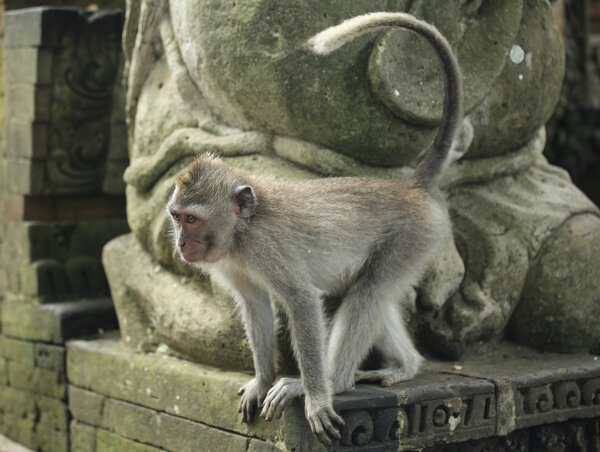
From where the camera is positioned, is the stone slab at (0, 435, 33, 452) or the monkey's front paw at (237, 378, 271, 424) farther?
the stone slab at (0, 435, 33, 452)

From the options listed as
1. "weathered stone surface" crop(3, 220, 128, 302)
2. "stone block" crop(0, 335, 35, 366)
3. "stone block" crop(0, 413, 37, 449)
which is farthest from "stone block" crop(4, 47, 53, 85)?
"stone block" crop(0, 413, 37, 449)

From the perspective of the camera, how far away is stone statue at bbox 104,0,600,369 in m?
4.54

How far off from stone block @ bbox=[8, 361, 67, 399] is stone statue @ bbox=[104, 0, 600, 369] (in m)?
0.83

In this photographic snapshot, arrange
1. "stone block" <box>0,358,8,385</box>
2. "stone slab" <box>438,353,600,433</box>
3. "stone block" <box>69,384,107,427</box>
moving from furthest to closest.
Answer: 1. "stone block" <box>0,358,8,385</box>
2. "stone block" <box>69,384,107,427</box>
3. "stone slab" <box>438,353,600,433</box>

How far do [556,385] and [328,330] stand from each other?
1237 millimetres

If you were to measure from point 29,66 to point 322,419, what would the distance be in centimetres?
375

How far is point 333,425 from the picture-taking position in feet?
12.9

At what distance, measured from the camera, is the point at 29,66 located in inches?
251

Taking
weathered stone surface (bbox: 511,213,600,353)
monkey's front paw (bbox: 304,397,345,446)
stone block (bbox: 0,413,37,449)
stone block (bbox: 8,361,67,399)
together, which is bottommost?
stone block (bbox: 0,413,37,449)

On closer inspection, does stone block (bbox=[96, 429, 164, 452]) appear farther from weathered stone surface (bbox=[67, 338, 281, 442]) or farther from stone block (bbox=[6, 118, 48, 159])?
stone block (bbox=[6, 118, 48, 159])

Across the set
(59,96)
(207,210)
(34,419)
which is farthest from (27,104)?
(207,210)

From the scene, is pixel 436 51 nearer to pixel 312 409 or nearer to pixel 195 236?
pixel 195 236

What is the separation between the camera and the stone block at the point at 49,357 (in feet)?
19.5

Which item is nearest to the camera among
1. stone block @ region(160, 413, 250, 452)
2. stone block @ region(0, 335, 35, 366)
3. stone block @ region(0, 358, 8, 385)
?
stone block @ region(160, 413, 250, 452)
